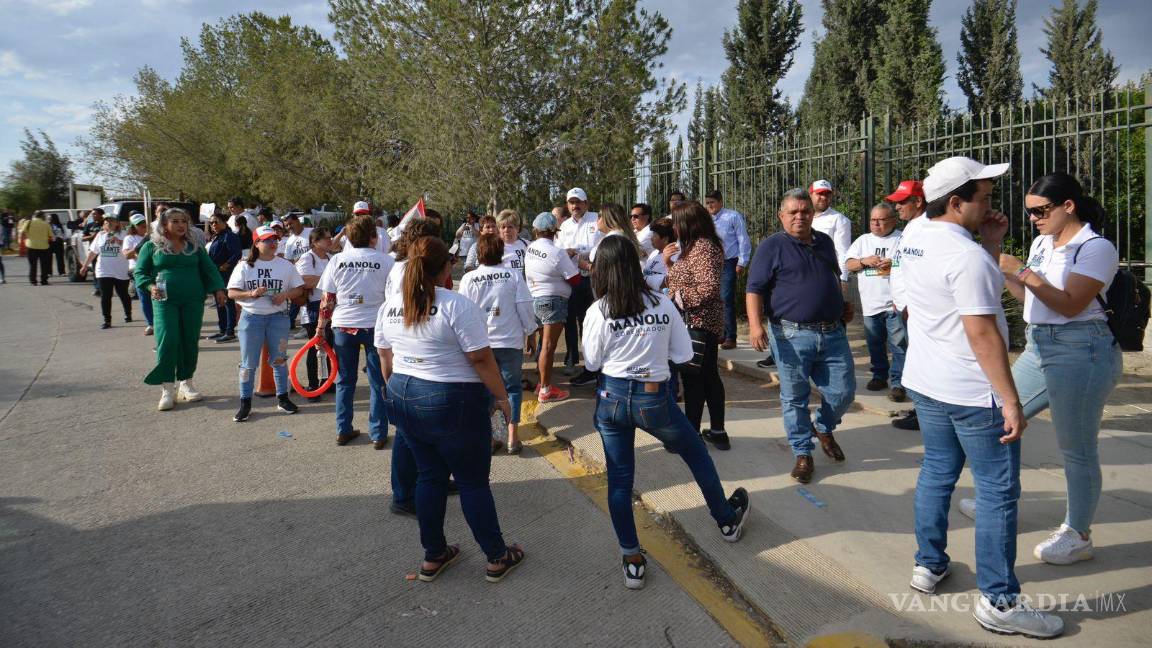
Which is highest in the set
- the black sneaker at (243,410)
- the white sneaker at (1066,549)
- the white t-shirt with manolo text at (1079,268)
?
the white t-shirt with manolo text at (1079,268)

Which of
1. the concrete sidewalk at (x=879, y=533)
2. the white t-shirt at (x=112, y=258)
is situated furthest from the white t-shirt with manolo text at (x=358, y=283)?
the white t-shirt at (x=112, y=258)

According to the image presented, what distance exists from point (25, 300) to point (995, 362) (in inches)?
772

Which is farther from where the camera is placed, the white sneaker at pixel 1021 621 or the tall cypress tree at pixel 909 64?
the tall cypress tree at pixel 909 64

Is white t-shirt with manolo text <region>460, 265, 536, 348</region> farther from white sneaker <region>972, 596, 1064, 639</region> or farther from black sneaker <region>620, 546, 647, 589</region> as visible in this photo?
white sneaker <region>972, 596, 1064, 639</region>

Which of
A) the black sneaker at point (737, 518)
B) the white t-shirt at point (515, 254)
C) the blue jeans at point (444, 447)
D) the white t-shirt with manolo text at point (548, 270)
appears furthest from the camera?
the white t-shirt with manolo text at point (548, 270)

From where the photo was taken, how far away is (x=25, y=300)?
16281 mm

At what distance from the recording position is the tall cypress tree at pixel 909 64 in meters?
17.5

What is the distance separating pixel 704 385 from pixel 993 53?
18.8 meters

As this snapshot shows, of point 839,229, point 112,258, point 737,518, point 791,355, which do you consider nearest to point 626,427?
point 737,518

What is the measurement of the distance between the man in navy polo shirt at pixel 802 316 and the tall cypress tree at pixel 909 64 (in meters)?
14.8

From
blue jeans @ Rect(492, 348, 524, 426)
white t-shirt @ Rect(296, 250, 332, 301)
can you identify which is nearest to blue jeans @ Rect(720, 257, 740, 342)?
blue jeans @ Rect(492, 348, 524, 426)

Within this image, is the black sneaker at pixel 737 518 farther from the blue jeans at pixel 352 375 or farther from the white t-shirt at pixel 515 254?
the blue jeans at pixel 352 375

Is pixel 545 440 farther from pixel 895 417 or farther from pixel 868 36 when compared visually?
pixel 868 36

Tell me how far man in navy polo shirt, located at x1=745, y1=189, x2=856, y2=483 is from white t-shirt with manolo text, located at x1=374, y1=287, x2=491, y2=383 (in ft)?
6.56
